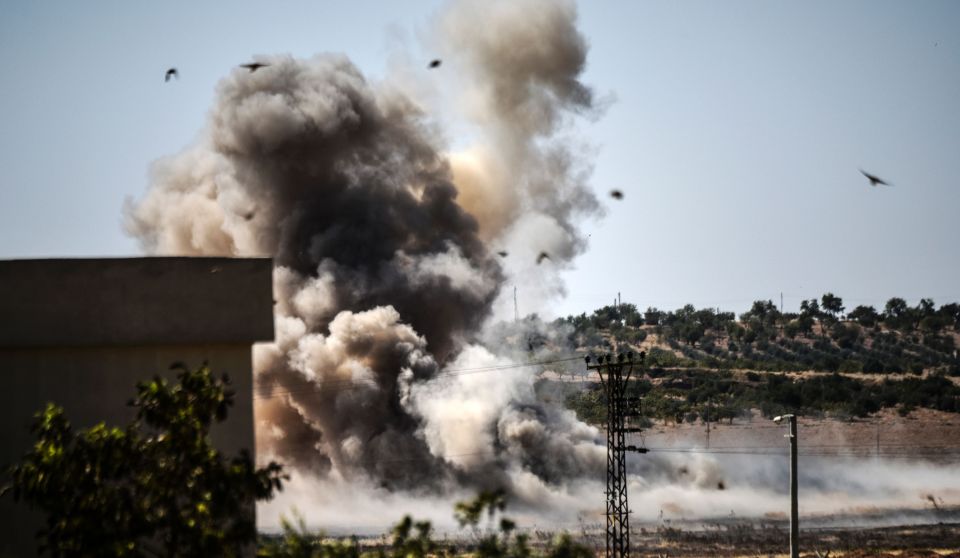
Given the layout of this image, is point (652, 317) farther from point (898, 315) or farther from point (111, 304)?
point (111, 304)

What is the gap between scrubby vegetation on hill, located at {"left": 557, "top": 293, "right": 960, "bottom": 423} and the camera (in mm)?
77438

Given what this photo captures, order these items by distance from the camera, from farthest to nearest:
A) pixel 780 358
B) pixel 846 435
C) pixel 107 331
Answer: pixel 780 358 < pixel 846 435 < pixel 107 331

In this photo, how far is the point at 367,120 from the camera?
61031mm

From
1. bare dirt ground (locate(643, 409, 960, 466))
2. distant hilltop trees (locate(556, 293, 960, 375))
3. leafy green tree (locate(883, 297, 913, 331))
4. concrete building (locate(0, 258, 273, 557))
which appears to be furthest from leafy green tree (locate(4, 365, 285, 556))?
leafy green tree (locate(883, 297, 913, 331))

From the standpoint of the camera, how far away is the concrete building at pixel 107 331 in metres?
15.3

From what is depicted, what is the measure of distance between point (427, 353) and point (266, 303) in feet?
136

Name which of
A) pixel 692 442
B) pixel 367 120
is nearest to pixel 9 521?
pixel 367 120

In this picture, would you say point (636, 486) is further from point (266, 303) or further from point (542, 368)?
point (266, 303)

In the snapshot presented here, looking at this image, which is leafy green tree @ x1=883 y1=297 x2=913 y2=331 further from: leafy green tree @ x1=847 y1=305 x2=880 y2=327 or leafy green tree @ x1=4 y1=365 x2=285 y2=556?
leafy green tree @ x1=4 y1=365 x2=285 y2=556

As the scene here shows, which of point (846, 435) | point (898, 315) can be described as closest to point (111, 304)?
point (846, 435)

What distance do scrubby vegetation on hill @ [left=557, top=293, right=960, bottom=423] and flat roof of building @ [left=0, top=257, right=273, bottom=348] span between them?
56.5m

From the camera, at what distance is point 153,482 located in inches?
484

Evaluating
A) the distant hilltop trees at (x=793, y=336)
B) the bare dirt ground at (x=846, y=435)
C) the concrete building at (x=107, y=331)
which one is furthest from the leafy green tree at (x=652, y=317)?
the concrete building at (x=107, y=331)

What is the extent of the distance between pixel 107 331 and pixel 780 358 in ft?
291
